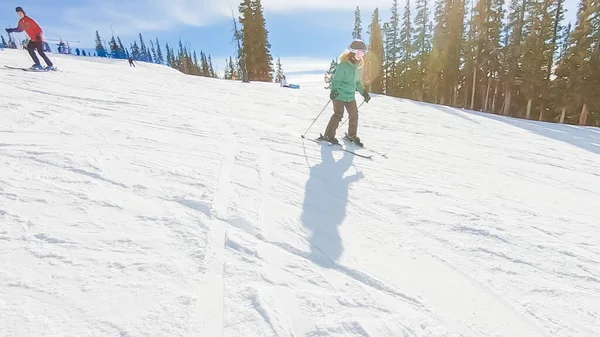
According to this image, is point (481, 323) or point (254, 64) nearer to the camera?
point (481, 323)

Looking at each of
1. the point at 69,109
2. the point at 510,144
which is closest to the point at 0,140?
the point at 69,109

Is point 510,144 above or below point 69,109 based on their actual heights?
below

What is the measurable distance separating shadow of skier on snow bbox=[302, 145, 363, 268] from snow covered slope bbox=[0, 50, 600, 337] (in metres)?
0.02

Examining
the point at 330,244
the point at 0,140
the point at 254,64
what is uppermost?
the point at 254,64

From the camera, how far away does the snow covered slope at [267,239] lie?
170 cm

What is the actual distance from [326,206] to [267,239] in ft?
3.29

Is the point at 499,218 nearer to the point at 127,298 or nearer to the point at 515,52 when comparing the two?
the point at 127,298

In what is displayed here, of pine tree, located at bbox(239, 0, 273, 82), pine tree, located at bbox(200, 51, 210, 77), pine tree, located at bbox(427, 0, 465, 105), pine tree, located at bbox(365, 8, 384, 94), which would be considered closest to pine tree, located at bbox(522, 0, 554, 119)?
pine tree, located at bbox(427, 0, 465, 105)

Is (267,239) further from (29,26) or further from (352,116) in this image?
(29,26)

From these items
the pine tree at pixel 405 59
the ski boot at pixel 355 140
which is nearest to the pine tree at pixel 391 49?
the pine tree at pixel 405 59

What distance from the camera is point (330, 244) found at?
2.56 m

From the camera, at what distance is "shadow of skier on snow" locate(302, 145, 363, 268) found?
2.47m

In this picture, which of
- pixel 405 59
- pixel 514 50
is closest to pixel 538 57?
pixel 514 50

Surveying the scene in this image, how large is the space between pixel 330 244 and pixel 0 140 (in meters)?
4.05
